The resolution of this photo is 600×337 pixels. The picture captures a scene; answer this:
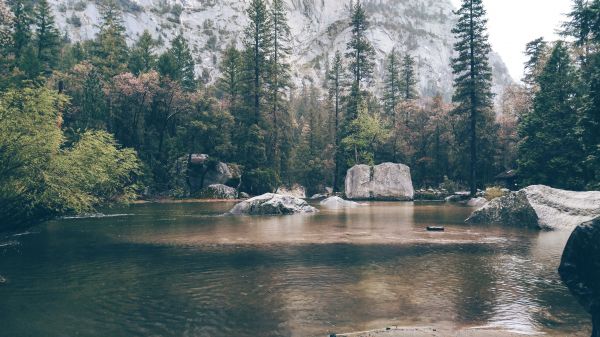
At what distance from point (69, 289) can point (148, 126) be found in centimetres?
5623

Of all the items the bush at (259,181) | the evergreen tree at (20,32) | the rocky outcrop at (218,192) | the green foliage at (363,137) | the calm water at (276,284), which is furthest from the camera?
the green foliage at (363,137)

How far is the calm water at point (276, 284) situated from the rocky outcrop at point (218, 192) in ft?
116

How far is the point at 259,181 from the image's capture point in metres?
59.8

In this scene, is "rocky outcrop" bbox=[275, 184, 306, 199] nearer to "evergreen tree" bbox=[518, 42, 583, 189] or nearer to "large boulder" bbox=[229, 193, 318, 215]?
"large boulder" bbox=[229, 193, 318, 215]

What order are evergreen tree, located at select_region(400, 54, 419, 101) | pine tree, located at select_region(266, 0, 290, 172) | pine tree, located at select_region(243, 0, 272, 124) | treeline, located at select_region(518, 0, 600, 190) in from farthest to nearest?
evergreen tree, located at select_region(400, 54, 419, 101) < pine tree, located at select_region(266, 0, 290, 172) < pine tree, located at select_region(243, 0, 272, 124) < treeline, located at select_region(518, 0, 600, 190)

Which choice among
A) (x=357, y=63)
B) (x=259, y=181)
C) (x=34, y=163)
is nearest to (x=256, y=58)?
(x=357, y=63)

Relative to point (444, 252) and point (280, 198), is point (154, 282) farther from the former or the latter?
point (280, 198)

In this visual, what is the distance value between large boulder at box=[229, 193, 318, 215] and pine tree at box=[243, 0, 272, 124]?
1072 inches

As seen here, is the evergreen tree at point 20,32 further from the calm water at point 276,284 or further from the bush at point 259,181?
the calm water at point 276,284

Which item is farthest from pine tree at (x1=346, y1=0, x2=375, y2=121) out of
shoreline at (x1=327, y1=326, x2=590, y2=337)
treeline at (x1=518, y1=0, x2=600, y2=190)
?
shoreline at (x1=327, y1=326, x2=590, y2=337)

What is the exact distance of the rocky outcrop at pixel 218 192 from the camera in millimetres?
56344

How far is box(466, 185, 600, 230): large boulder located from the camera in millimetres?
22469

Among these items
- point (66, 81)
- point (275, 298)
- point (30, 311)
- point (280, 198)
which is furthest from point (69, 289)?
point (66, 81)

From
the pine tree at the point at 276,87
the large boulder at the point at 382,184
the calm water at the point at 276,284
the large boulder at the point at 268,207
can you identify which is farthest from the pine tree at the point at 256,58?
the calm water at the point at 276,284
